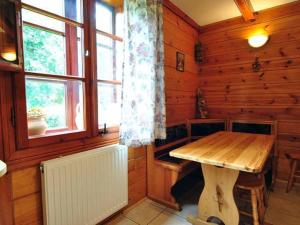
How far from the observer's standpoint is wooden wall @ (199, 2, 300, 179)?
101 inches

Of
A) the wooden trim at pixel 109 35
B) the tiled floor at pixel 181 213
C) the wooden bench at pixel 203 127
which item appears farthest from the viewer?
the wooden bench at pixel 203 127

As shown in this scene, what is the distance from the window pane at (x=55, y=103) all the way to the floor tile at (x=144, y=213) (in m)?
1.07

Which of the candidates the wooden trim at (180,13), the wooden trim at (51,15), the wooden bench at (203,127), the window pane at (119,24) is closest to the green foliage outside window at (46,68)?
the wooden trim at (51,15)

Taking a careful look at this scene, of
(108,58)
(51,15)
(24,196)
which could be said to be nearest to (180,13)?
(108,58)

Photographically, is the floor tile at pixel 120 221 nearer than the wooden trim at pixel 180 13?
Yes

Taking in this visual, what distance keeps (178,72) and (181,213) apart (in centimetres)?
184

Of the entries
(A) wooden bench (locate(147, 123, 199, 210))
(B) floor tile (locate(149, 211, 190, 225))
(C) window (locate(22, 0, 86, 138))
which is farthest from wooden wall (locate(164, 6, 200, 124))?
(C) window (locate(22, 0, 86, 138))

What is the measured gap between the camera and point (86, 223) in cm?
154

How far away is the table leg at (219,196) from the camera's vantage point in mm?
1579

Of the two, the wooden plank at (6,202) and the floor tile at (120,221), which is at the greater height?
the wooden plank at (6,202)

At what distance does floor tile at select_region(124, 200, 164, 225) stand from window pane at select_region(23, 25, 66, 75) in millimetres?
1550

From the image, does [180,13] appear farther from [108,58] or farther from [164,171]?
[164,171]

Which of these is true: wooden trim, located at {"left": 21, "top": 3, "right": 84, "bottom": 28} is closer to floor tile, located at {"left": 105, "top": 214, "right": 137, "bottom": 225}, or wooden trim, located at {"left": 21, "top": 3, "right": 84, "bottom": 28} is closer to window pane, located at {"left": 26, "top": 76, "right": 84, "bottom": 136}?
→ window pane, located at {"left": 26, "top": 76, "right": 84, "bottom": 136}

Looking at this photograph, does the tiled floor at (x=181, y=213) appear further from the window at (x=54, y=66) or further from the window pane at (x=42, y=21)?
the window pane at (x=42, y=21)
